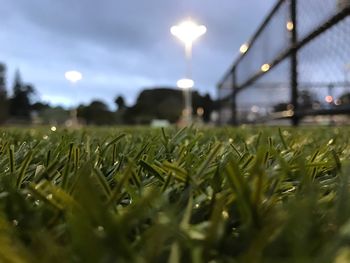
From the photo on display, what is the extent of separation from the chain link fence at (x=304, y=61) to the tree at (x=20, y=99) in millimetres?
55449

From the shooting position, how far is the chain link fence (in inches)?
156

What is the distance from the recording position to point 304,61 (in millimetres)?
5469

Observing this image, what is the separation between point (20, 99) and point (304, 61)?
65.2 metres

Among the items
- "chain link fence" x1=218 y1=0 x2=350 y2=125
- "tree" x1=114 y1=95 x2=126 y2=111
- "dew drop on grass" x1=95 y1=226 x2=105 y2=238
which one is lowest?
"dew drop on grass" x1=95 y1=226 x2=105 y2=238

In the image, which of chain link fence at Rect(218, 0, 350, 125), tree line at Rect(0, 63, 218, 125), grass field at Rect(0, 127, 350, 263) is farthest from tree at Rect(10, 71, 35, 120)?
grass field at Rect(0, 127, 350, 263)

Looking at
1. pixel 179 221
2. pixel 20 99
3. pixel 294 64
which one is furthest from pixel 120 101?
pixel 179 221

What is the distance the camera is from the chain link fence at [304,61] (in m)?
3.97

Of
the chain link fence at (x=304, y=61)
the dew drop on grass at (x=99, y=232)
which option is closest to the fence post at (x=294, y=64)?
the chain link fence at (x=304, y=61)

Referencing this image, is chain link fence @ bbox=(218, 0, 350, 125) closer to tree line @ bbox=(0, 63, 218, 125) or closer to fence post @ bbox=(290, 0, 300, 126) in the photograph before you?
fence post @ bbox=(290, 0, 300, 126)

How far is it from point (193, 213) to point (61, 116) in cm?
5028

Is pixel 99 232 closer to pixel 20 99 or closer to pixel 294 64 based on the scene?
pixel 294 64

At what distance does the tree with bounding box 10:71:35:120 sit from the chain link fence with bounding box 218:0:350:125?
182 feet

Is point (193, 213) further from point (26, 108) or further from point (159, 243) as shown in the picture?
point (26, 108)

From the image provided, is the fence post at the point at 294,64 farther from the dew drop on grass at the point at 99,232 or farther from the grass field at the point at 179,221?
the dew drop on grass at the point at 99,232
